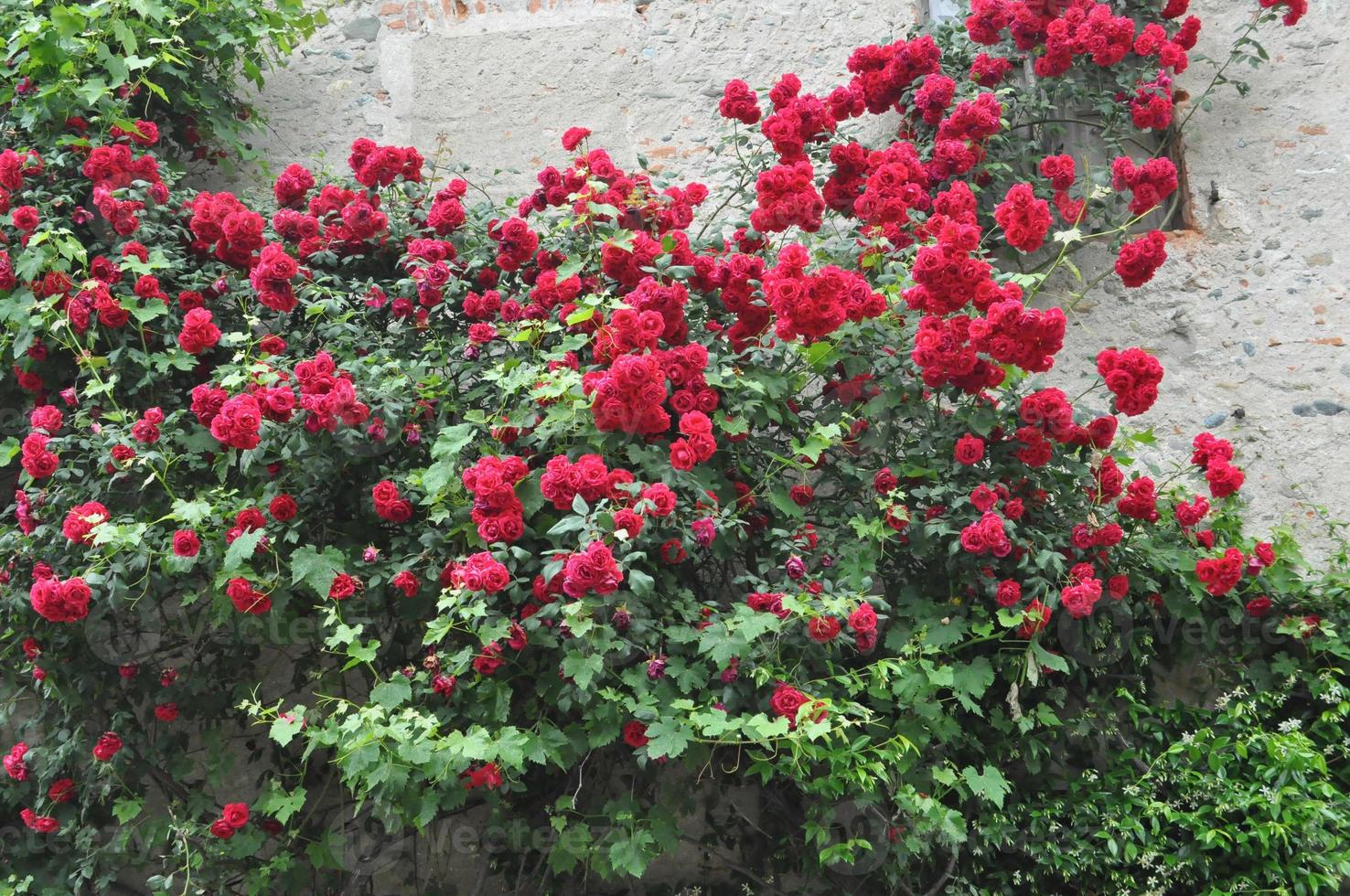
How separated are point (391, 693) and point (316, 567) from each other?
39cm

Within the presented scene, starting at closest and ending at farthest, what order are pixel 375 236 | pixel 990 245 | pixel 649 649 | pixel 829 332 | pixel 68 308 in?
pixel 649 649, pixel 829 332, pixel 68 308, pixel 375 236, pixel 990 245

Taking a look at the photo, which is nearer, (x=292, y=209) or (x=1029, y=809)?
(x=1029, y=809)

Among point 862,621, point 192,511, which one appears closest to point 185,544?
point 192,511

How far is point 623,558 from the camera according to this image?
2619 millimetres

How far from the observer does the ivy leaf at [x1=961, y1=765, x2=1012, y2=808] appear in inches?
113

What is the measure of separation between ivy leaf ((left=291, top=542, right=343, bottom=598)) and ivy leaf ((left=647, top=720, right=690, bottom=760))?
894mm

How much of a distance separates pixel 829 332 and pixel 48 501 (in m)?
2.14

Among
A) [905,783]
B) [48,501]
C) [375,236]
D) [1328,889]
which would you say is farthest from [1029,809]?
[48,501]

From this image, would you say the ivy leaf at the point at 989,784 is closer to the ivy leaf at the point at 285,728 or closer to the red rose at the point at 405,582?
the red rose at the point at 405,582

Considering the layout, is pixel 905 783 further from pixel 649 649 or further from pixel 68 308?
pixel 68 308

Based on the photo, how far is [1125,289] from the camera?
4047 mm

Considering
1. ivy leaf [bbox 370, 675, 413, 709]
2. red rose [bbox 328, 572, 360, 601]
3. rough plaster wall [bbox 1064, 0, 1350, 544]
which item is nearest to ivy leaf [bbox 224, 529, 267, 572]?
red rose [bbox 328, 572, 360, 601]

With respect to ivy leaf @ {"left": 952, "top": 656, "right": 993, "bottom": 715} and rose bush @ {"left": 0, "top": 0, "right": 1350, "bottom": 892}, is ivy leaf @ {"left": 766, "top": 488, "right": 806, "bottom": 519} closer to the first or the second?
rose bush @ {"left": 0, "top": 0, "right": 1350, "bottom": 892}

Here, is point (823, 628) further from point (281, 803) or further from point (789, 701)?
point (281, 803)
